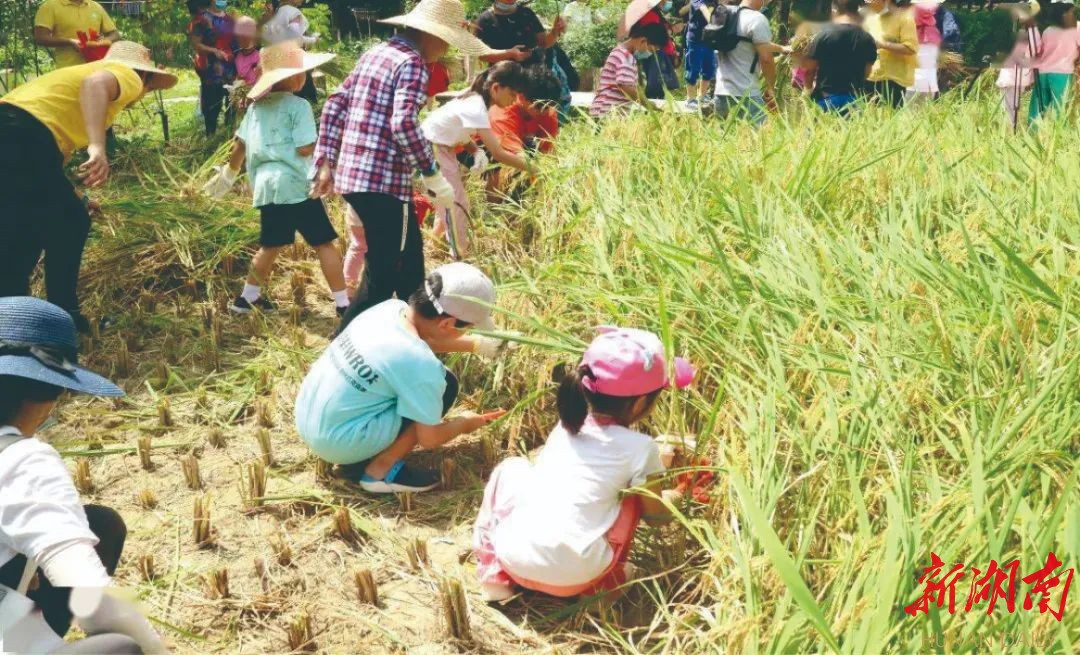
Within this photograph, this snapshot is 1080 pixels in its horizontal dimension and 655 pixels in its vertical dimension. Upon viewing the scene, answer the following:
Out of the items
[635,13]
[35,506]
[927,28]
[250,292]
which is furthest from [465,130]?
[927,28]

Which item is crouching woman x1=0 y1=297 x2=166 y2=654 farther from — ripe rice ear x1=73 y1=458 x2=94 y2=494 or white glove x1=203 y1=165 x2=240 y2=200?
white glove x1=203 y1=165 x2=240 y2=200

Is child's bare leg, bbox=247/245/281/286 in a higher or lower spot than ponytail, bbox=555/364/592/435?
lower

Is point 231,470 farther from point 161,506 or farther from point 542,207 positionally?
point 542,207

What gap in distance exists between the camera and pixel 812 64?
5.79 m

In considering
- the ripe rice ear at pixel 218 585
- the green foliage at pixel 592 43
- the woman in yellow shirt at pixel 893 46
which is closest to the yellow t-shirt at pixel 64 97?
the ripe rice ear at pixel 218 585

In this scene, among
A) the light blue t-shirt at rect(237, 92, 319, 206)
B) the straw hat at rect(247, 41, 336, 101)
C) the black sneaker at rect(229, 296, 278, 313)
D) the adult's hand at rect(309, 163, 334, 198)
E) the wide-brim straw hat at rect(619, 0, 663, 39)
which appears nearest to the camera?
the adult's hand at rect(309, 163, 334, 198)

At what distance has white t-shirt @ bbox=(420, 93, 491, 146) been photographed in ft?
14.6

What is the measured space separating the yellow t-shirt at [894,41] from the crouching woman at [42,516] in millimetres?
5207

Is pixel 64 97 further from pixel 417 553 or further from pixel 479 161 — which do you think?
pixel 417 553

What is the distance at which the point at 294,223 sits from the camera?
4492mm

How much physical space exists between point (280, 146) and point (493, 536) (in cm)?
235

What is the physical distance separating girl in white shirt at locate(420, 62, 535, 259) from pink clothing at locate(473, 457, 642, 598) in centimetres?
173

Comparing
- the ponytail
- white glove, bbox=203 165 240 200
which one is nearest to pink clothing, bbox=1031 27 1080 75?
white glove, bbox=203 165 240 200

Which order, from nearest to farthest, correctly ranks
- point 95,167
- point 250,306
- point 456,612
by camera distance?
point 456,612
point 95,167
point 250,306
